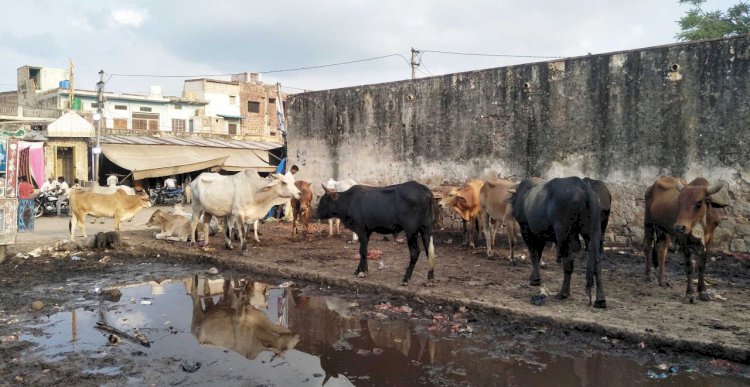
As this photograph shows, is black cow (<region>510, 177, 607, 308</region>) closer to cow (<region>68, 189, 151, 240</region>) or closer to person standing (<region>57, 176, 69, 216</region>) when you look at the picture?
cow (<region>68, 189, 151, 240</region>)

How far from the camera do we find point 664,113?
10438 mm

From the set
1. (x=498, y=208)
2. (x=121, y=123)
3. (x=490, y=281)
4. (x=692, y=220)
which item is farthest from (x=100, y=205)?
(x=121, y=123)

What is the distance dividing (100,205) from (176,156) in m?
11.8

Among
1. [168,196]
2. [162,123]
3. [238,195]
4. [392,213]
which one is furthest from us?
[162,123]

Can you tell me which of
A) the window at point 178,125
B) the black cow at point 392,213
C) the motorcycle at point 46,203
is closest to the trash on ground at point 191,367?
the black cow at point 392,213

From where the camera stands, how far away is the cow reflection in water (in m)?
5.76

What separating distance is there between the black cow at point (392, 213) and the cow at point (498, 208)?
7.94 ft

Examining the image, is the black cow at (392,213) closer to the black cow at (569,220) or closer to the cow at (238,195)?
the black cow at (569,220)

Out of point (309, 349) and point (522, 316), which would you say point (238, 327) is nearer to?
point (309, 349)

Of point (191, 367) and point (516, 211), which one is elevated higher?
point (516, 211)

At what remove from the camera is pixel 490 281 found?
8.00 metres

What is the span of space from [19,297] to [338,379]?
552cm

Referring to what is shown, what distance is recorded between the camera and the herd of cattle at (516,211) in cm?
652

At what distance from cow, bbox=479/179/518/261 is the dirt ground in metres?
0.46
